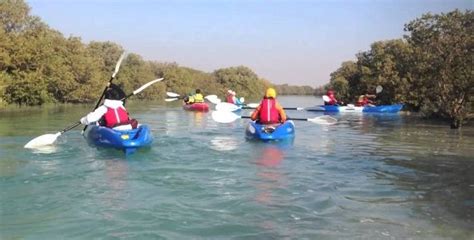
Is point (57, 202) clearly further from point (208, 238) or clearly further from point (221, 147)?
point (221, 147)

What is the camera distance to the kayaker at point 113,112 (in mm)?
9453

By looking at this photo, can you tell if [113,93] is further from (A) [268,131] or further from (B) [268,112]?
(B) [268,112]

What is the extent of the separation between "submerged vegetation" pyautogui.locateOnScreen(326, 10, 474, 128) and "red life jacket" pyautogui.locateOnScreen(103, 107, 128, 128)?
1240 centimetres

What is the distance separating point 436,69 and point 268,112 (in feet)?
32.6

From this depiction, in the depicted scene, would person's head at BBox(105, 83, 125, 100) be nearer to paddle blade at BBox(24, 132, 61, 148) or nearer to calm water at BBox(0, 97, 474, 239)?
calm water at BBox(0, 97, 474, 239)

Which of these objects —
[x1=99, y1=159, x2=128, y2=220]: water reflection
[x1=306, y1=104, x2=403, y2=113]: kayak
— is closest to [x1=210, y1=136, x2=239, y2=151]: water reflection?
[x1=99, y1=159, x2=128, y2=220]: water reflection

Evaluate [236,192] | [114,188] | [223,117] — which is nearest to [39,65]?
[223,117]

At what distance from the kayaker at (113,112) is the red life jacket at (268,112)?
3.23 meters

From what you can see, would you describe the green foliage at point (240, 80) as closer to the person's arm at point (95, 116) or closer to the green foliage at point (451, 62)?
the green foliage at point (451, 62)

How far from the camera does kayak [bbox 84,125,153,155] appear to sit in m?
9.15

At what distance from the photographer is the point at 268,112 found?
11688mm

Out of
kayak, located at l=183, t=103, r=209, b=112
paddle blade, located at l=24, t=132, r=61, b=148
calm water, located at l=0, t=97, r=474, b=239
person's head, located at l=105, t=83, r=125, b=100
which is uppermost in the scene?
person's head, located at l=105, t=83, r=125, b=100

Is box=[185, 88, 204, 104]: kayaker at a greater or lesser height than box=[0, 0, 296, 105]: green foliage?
lesser

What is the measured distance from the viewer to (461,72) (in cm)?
1752
